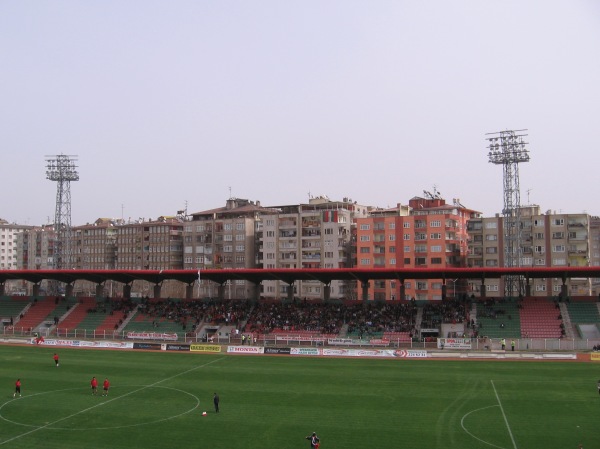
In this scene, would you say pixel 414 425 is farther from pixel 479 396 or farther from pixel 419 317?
pixel 419 317

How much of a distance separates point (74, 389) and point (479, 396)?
2667 cm

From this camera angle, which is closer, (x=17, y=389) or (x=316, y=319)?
(x=17, y=389)

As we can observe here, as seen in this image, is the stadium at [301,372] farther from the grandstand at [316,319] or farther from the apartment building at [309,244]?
the apartment building at [309,244]

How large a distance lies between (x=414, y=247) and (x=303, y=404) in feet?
264

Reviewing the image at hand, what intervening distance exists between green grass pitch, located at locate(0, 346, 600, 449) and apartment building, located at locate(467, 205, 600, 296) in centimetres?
6454

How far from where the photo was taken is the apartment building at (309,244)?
122438 mm

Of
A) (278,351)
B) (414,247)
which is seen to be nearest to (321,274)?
(278,351)

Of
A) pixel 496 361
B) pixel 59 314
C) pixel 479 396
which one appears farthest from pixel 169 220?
pixel 479 396

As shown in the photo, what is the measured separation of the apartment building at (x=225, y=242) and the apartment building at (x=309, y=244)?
449 centimetres

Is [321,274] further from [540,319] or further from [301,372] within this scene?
[540,319]

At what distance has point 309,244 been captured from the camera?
124 meters

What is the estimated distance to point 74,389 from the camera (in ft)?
140

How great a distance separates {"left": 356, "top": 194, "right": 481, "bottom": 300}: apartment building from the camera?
11338 cm

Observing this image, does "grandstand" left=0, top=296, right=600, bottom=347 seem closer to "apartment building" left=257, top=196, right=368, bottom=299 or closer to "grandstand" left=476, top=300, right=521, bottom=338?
"grandstand" left=476, top=300, right=521, bottom=338
